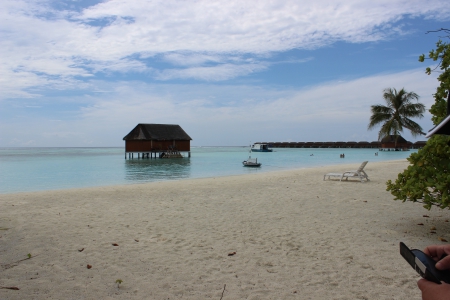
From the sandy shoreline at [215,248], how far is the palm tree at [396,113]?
83.5ft

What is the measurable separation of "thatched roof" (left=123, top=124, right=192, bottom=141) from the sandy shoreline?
3811cm

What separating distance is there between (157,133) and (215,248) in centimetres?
4366

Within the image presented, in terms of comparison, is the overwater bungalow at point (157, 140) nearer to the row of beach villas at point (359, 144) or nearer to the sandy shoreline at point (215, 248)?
the sandy shoreline at point (215, 248)

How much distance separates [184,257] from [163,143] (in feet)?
146

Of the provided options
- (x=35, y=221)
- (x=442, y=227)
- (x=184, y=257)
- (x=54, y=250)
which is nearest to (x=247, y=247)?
(x=184, y=257)

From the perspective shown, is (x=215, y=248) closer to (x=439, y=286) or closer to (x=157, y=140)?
(x=439, y=286)

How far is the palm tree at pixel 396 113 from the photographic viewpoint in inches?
1211

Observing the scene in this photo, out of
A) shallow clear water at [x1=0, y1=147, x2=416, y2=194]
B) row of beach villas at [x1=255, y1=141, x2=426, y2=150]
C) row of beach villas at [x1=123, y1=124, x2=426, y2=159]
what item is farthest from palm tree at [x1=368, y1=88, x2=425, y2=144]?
row of beach villas at [x1=255, y1=141, x2=426, y2=150]

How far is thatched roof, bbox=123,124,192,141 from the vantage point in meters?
46.1

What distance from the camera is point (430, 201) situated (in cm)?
489

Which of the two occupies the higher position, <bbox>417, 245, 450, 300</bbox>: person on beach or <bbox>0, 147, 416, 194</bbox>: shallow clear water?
<bbox>417, 245, 450, 300</bbox>: person on beach

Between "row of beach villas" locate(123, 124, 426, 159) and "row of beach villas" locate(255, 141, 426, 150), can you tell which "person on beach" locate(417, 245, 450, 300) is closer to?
"row of beach villas" locate(123, 124, 426, 159)

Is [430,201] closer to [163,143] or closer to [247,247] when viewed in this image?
[247,247]

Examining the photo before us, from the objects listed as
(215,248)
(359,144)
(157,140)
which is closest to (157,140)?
(157,140)
